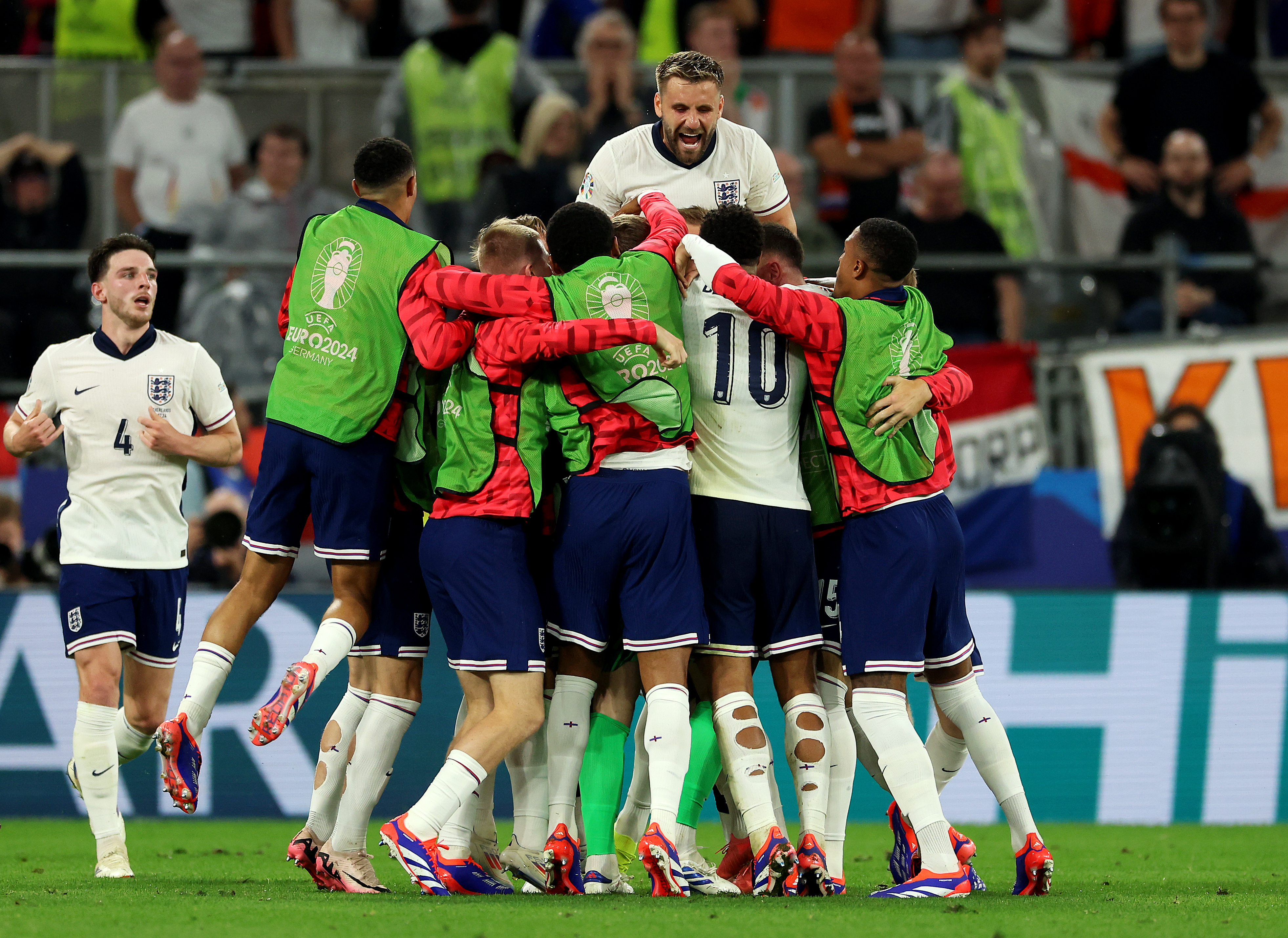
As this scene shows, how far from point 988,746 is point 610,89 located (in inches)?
295

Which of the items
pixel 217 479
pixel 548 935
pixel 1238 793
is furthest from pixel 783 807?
pixel 548 935

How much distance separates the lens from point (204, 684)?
6625 millimetres

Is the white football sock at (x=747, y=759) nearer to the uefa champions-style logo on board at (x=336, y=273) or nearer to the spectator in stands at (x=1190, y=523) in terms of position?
the uefa champions-style logo on board at (x=336, y=273)

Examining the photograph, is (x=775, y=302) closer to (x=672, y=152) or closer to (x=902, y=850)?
(x=672, y=152)

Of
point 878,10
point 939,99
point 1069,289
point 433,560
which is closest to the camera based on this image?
point 433,560

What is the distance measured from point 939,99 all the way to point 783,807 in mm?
5913

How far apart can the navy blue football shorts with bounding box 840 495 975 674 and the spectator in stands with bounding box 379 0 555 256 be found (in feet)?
24.2

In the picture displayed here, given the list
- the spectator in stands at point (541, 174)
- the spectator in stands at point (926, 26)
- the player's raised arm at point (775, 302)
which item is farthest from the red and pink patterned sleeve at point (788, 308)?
the spectator in stands at point (926, 26)

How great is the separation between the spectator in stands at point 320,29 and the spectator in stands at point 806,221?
152 inches

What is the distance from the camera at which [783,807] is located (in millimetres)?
10203

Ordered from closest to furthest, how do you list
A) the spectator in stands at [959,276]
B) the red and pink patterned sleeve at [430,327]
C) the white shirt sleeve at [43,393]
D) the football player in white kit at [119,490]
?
the red and pink patterned sleeve at [430,327] < the football player in white kit at [119,490] < the white shirt sleeve at [43,393] < the spectator in stands at [959,276]

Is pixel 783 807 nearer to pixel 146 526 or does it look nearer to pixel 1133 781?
pixel 1133 781

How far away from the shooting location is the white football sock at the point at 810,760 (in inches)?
252

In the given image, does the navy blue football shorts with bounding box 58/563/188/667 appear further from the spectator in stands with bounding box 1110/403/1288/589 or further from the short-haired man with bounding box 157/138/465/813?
the spectator in stands with bounding box 1110/403/1288/589
